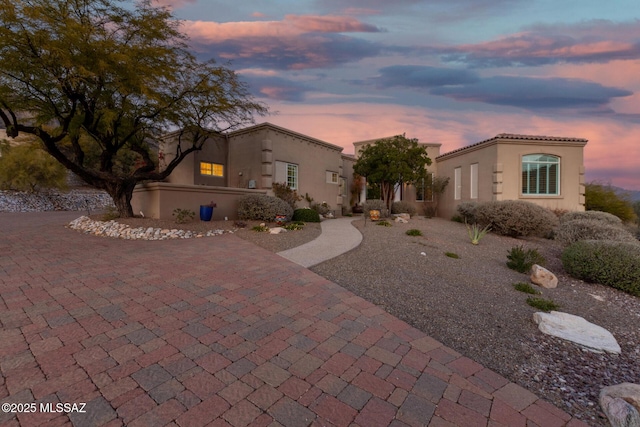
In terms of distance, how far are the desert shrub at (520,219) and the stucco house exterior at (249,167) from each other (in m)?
8.77

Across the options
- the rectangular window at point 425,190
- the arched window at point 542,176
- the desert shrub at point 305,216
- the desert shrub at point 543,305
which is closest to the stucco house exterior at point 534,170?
the arched window at point 542,176

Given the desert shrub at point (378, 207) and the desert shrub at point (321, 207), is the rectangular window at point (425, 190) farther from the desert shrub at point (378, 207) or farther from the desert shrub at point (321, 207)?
the desert shrub at point (321, 207)

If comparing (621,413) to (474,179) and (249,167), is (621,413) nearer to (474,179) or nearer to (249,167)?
(249,167)

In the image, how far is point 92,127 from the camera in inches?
385

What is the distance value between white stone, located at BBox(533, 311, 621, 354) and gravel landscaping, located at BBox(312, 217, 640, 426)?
0.09 metres

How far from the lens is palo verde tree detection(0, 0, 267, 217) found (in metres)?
7.24

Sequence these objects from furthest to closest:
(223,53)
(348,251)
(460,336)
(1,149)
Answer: (1,149)
(223,53)
(348,251)
(460,336)

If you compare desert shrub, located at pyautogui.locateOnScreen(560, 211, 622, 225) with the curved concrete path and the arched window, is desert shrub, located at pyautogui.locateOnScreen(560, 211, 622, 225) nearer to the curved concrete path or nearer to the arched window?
the arched window

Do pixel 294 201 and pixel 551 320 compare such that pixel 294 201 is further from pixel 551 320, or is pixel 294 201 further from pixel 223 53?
pixel 551 320

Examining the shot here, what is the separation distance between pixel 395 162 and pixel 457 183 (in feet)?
14.8

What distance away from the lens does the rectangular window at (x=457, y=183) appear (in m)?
16.9

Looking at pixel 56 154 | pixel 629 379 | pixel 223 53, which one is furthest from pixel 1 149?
pixel 629 379

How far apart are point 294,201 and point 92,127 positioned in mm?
7987

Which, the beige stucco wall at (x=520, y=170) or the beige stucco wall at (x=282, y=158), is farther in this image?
the beige stucco wall at (x=520, y=170)
